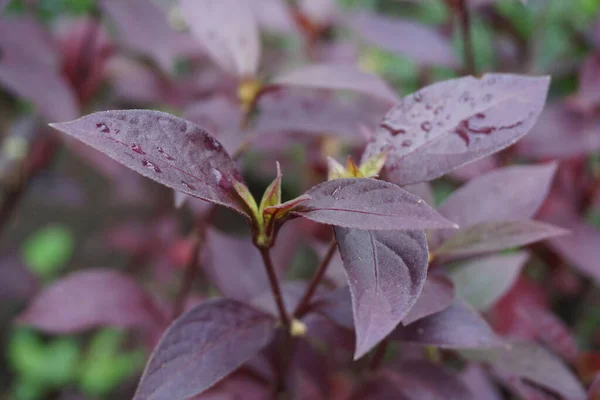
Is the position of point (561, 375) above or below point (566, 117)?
below

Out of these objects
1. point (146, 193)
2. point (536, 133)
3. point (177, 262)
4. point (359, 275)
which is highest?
point (359, 275)

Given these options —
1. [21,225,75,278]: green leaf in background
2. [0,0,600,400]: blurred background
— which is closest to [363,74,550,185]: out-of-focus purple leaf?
[0,0,600,400]: blurred background

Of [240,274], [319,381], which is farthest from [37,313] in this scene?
[319,381]

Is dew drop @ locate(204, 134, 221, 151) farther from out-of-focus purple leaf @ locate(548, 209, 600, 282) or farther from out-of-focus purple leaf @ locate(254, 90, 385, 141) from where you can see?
out-of-focus purple leaf @ locate(548, 209, 600, 282)

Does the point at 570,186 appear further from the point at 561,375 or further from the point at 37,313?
the point at 37,313

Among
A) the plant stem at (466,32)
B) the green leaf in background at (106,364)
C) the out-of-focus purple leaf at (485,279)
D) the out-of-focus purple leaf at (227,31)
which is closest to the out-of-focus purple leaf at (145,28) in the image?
the out-of-focus purple leaf at (227,31)
